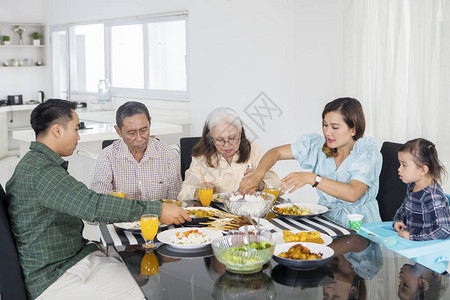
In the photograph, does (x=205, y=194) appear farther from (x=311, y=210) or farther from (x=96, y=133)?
(x=96, y=133)

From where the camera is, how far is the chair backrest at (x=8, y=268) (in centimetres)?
192

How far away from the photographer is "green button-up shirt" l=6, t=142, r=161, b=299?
1950 mm

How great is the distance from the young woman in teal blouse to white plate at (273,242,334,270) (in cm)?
61

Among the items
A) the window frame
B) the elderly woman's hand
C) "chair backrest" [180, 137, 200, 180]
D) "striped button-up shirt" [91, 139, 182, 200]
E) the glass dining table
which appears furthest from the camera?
the window frame

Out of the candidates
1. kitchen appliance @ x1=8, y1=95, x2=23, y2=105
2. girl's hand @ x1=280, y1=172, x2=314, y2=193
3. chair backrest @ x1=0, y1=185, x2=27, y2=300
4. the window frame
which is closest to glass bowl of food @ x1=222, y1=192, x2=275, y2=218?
girl's hand @ x1=280, y1=172, x2=314, y2=193

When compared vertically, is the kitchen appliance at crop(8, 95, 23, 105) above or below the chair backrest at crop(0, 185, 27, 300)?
above

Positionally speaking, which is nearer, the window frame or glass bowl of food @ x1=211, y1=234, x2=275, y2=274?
glass bowl of food @ x1=211, y1=234, x2=275, y2=274

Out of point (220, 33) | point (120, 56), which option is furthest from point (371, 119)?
point (120, 56)

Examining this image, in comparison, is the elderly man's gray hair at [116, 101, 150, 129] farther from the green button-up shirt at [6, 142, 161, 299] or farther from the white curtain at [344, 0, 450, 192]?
the white curtain at [344, 0, 450, 192]

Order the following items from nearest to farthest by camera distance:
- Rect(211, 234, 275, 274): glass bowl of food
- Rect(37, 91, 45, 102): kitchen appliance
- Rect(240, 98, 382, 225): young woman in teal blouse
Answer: Rect(211, 234, 275, 274): glass bowl of food, Rect(240, 98, 382, 225): young woman in teal blouse, Rect(37, 91, 45, 102): kitchen appliance

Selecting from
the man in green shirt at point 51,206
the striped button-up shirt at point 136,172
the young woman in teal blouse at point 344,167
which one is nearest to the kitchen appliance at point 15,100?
the striped button-up shirt at point 136,172

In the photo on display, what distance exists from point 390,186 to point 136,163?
4.46 ft

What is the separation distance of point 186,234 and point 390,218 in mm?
1324

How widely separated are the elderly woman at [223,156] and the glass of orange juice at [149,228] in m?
0.96
